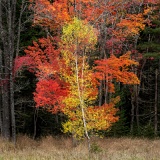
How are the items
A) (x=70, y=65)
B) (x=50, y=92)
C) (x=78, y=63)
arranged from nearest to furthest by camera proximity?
(x=70, y=65) < (x=78, y=63) < (x=50, y=92)

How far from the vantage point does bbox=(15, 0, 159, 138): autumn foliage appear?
12.9 metres

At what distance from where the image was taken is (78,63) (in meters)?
14.3

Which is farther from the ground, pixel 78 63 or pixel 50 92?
pixel 78 63

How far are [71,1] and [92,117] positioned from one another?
762cm

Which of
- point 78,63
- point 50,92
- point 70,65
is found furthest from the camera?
point 50,92

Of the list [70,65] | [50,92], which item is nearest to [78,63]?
[70,65]

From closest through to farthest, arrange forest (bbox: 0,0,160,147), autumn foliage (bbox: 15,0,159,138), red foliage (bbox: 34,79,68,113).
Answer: autumn foliage (bbox: 15,0,159,138), forest (bbox: 0,0,160,147), red foliage (bbox: 34,79,68,113)

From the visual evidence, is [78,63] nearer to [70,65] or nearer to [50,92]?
[70,65]

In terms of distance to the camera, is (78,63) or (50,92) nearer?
(78,63)

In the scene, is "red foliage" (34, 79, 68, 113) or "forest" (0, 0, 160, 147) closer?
"forest" (0, 0, 160, 147)

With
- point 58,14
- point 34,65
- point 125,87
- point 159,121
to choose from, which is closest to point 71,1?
point 58,14

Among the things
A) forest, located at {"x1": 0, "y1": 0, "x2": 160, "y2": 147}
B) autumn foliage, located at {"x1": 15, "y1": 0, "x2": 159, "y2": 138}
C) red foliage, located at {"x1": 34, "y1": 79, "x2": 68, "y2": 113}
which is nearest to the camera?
autumn foliage, located at {"x1": 15, "y1": 0, "x2": 159, "y2": 138}

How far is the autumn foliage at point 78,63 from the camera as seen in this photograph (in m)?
12.9

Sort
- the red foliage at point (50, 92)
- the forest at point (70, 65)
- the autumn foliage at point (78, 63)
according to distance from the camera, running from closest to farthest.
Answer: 1. the autumn foliage at point (78, 63)
2. the forest at point (70, 65)
3. the red foliage at point (50, 92)
